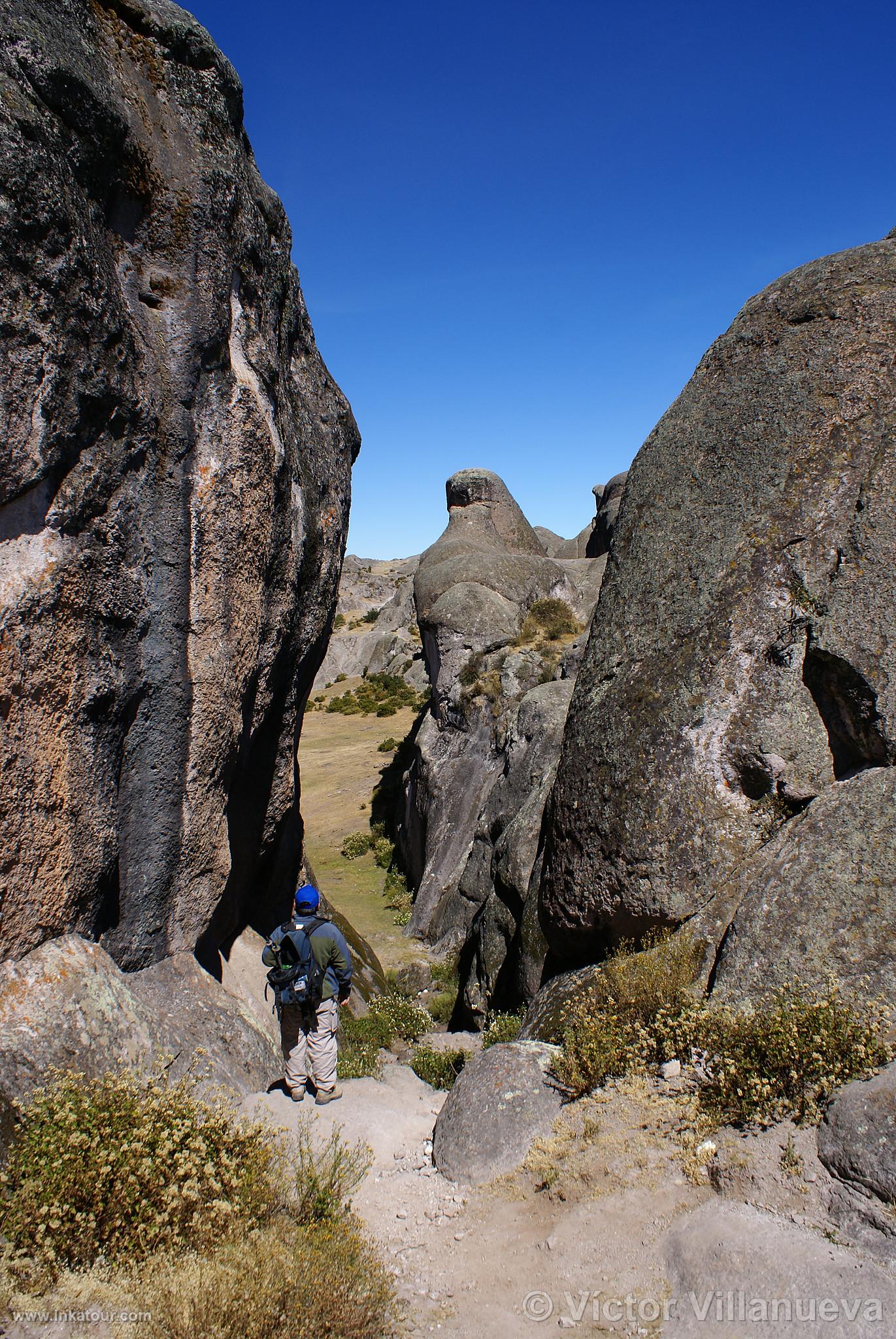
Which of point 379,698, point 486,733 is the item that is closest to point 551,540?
point 379,698

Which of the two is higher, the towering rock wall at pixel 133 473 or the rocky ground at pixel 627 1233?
the towering rock wall at pixel 133 473

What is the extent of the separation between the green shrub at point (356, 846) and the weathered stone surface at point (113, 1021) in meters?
11.6

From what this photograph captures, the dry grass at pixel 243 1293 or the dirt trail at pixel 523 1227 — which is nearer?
the dry grass at pixel 243 1293

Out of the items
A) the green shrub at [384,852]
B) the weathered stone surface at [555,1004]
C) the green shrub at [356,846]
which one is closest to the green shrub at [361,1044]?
the weathered stone surface at [555,1004]

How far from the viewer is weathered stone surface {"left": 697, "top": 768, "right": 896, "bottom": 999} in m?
4.26

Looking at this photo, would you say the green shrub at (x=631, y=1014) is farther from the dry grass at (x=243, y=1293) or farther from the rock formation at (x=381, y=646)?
the rock formation at (x=381, y=646)

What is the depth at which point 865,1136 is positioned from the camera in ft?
10.9

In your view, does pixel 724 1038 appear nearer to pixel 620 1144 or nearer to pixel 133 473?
pixel 620 1144

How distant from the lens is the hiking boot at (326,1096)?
15.4 feet

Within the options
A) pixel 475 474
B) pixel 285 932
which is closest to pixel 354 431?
pixel 285 932

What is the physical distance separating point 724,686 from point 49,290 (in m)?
4.54

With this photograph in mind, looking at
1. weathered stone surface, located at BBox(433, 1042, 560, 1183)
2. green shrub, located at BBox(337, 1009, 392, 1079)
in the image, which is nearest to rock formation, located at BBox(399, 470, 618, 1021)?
green shrub, located at BBox(337, 1009, 392, 1079)

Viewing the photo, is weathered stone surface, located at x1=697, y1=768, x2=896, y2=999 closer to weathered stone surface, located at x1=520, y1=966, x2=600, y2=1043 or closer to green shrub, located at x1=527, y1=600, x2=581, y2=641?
weathered stone surface, located at x1=520, y1=966, x2=600, y2=1043

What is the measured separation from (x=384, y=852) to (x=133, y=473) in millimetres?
12951
